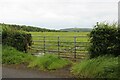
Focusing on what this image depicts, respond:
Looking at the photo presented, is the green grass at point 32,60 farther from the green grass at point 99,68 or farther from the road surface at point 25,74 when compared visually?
the green grass at point 99,68

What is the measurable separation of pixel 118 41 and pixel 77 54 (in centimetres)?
484

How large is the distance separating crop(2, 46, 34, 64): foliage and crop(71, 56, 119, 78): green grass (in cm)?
484

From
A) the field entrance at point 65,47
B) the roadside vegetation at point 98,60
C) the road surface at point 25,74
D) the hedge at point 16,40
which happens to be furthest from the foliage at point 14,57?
the road surface at point 25,74

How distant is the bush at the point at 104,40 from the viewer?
45.7 ft

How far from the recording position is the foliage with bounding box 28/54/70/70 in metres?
15.7

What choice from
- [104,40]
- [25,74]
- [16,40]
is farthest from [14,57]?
[104,40]

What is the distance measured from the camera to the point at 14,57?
61.4ft

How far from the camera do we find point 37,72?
14953 mm

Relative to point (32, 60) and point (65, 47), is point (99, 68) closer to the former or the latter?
point (32, 60)

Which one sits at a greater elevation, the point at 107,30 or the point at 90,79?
the point at 107,30

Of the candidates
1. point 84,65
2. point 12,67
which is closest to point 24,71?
point 12,67

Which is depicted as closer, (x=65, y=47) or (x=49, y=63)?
(x=49, y=63)

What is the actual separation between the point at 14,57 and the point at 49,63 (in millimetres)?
3480

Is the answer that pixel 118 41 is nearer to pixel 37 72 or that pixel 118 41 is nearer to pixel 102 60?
pixel 102 60
